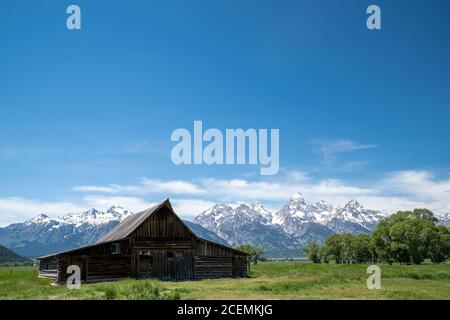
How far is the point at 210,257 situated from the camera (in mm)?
51312

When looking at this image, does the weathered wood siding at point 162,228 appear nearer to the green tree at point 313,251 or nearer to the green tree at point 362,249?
the green tree at point 362,249

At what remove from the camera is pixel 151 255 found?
4728 centimetres

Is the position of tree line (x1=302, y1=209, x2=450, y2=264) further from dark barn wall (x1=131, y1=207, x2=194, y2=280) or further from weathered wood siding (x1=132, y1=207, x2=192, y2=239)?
weathered wood siding (x1=132, y1=207, x2=192, y2=239)

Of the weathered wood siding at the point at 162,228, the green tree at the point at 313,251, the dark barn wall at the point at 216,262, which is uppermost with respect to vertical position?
the weathered wood siding at the point at 162,228

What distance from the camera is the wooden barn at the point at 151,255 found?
1774 inches

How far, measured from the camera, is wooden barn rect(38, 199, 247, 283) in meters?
45.1

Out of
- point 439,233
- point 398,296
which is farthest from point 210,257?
point 439,233

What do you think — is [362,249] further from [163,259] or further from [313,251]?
[163,259]

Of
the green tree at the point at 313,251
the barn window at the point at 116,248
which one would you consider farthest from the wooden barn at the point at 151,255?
the green tree at the point at 313,251

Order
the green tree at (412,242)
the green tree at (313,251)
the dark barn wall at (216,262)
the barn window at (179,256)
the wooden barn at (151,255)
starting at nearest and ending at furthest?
the wooden barn at (151,255) < the barn window at (179,256) < the dark barn wall at (216,262) < the green tree at (412,242) < the green tree at (313,251)
